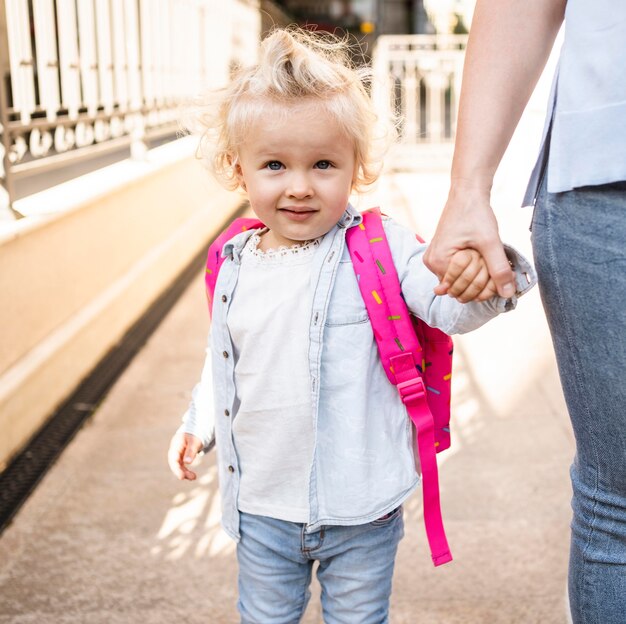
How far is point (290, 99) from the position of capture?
1.65 metres

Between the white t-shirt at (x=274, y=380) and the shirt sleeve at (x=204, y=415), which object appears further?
the shirt sleeve at (x=204, y=415)

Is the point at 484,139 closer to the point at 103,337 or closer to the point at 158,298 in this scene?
the point at 103,337

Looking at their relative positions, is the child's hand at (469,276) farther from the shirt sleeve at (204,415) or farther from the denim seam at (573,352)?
the shirt sleeve at (204,415)

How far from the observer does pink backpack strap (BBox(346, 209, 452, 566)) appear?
5.41 feet

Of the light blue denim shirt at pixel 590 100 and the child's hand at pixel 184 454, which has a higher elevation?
the light blue denim shirt at pixel 590 100

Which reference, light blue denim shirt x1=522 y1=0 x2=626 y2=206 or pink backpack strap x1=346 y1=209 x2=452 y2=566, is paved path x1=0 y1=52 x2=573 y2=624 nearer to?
pink backpack strap x1=346 y1=209 x2=452 y2=566

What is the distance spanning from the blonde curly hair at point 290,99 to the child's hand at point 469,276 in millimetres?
446

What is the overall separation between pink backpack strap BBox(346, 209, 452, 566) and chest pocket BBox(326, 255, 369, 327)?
1.0 inches

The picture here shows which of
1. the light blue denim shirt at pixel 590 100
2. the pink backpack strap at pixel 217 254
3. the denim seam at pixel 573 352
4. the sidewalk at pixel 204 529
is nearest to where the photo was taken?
the light blue denim shirt at pixel 590 100

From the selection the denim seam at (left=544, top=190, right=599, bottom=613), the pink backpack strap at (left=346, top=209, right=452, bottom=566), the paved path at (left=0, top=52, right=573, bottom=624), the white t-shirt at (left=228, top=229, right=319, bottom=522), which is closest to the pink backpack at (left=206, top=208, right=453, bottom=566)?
the pink backpack strap at (left=346, top=209, right=452, bottom=566)

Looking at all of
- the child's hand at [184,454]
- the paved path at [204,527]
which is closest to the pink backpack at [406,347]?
the child's hand at [184,454]

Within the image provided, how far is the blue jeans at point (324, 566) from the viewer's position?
5.77ft

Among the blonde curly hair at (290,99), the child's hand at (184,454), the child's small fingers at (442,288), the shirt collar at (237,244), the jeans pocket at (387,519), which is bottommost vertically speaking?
the jeans pocket at (387,519)

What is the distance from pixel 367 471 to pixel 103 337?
132 inches
